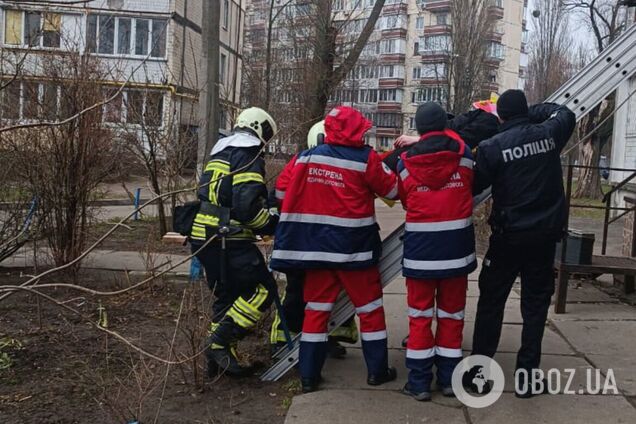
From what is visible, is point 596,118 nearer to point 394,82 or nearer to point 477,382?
point 477,382

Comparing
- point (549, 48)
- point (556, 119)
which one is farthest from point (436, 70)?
point (556, 119)

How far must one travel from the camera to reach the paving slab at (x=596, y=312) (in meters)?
5.98

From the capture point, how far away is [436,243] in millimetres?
3934

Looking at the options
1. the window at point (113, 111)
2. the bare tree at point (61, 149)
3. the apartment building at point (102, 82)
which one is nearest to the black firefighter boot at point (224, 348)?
the apartment building at point (102, 82)

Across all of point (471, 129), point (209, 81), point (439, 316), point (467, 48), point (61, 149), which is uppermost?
point (467, 48)

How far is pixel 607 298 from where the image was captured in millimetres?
6941

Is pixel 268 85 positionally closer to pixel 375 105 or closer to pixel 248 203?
pixel 248 203

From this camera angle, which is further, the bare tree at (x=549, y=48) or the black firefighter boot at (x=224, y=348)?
the bare tree at (x=549, y=48)

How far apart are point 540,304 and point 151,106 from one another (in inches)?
288

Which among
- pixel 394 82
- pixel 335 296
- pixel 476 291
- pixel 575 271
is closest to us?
pixel 335 296

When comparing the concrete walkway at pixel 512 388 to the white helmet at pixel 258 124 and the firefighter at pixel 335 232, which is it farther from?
the white helmet at pixel 258 124

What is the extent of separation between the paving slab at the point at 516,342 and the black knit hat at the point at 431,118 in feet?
6.34

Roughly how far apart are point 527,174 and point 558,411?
142 centimetres

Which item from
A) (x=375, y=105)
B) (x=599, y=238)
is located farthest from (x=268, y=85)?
(x=375, y=105)
